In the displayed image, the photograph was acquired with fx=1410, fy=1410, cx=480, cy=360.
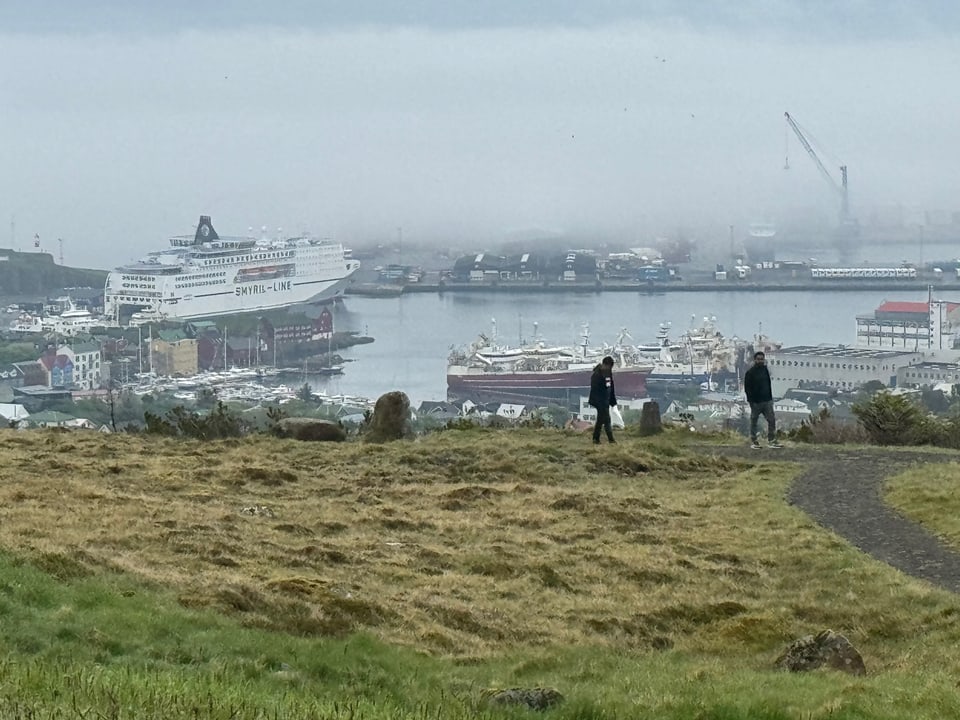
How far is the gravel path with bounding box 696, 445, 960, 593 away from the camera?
11.2 meters

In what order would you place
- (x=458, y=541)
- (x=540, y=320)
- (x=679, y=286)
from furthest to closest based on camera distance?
(x=679, y=286), (x=540, y=320), (x=458, y=541)

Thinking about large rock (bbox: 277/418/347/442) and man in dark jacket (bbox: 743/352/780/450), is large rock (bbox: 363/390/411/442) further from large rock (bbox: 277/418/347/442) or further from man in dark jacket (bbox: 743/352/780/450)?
man in dark jacket (bbox: 743/352/780/450)

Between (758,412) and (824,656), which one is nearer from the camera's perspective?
(824,656)

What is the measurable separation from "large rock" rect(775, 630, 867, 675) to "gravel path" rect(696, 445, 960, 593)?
2.65 metres

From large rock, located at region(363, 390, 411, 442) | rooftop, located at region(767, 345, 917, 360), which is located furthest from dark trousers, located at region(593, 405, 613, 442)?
rooftop, located at region(767, 345, 917, 360)

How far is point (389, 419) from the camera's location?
63.7 ft

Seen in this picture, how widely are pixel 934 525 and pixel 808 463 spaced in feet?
14.2

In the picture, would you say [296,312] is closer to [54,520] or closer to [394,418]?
[394,418]

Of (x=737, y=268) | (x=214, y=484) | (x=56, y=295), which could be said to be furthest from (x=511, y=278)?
(x=214, y=484)

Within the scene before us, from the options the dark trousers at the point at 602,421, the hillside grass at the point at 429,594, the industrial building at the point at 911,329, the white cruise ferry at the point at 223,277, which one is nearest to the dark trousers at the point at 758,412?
the dark trousers at the point at 602,421

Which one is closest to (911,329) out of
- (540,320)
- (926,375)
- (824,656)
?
(926,375)

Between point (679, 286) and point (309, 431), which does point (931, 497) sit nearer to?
point (309, 431)

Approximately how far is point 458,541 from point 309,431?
26.0ft

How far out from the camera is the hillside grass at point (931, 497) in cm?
1235
